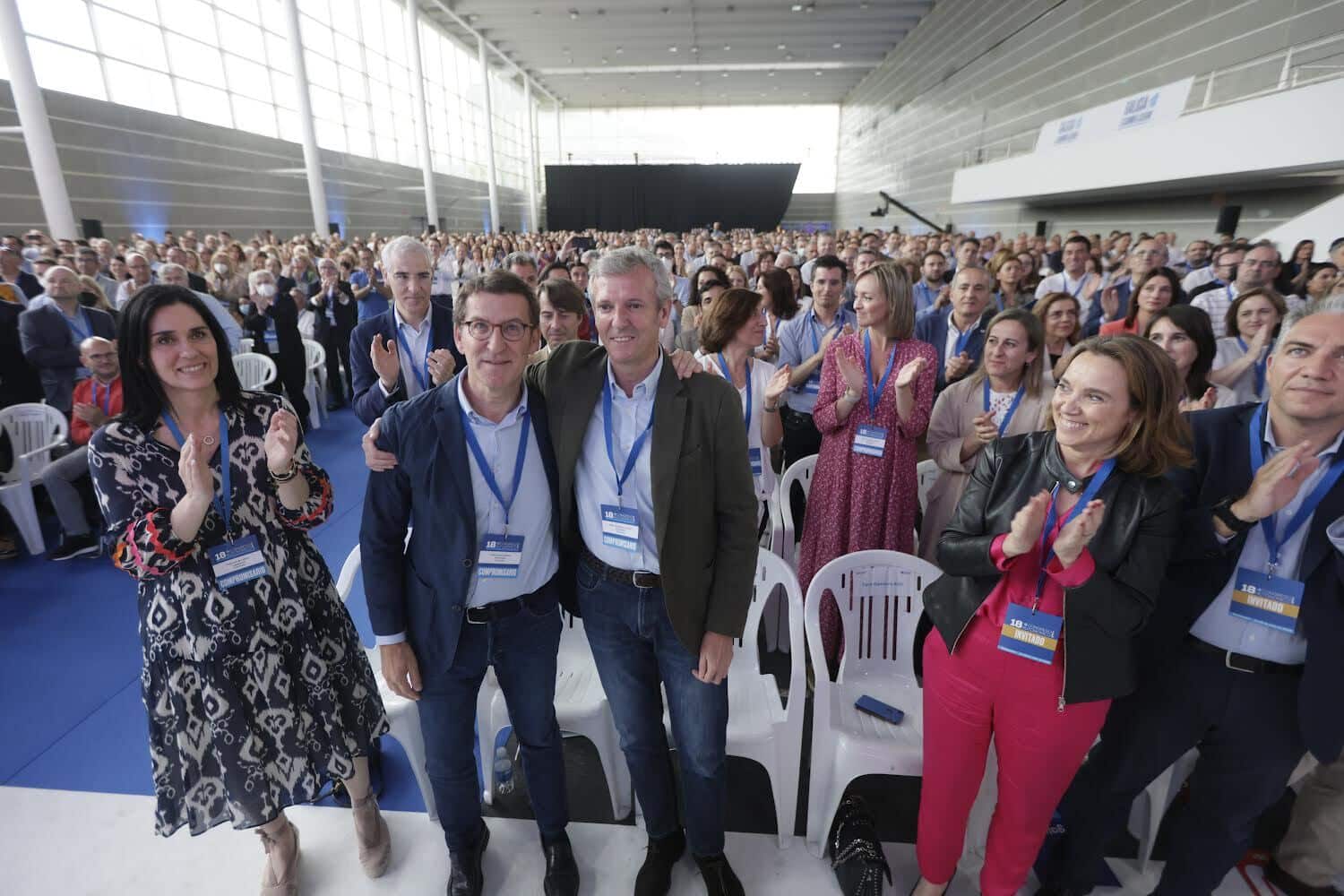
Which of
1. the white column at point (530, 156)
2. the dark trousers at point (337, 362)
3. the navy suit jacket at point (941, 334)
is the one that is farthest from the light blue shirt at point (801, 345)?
the white column at point (530, 156)

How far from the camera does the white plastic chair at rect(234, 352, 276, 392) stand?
5.11m

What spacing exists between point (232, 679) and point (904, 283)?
2.51m

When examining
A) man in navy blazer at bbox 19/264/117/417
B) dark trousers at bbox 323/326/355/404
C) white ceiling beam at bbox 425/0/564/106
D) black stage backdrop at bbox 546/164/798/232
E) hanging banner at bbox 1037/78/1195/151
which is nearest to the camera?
man in navy blazer at bbox 19/264/117/417

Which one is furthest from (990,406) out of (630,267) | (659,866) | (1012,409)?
(659,866)

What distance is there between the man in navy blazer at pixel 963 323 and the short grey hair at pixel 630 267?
2402mm

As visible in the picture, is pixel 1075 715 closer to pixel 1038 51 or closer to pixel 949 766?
pixel 949 766

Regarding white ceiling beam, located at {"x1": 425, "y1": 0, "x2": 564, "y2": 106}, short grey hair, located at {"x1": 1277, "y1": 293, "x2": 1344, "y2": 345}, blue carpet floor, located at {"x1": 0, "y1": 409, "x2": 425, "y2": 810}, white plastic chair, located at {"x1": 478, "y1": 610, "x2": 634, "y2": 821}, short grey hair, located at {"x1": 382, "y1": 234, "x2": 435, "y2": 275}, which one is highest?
white ceiling beam, located at {"x1": 425, "y1": 0, "x2": 564, "y2": 106}

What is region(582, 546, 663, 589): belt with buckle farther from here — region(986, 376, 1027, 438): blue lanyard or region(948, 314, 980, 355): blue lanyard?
region(948, 314, 980, 355): blue lanyard

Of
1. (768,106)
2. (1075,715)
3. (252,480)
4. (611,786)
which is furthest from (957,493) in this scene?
(768,106)

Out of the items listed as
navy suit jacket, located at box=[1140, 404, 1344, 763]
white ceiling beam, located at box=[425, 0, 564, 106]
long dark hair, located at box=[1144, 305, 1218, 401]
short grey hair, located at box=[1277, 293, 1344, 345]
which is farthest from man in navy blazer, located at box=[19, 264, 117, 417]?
white ceiling beam, located at box=[425, 0, 564, 106]

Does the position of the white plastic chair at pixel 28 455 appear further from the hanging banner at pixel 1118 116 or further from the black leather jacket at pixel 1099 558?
the hanging banner at pixel 1118 116

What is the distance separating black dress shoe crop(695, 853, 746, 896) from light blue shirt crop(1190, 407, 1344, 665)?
4.61 ft

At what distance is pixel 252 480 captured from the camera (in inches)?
61.5

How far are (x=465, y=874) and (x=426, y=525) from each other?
111 cm
